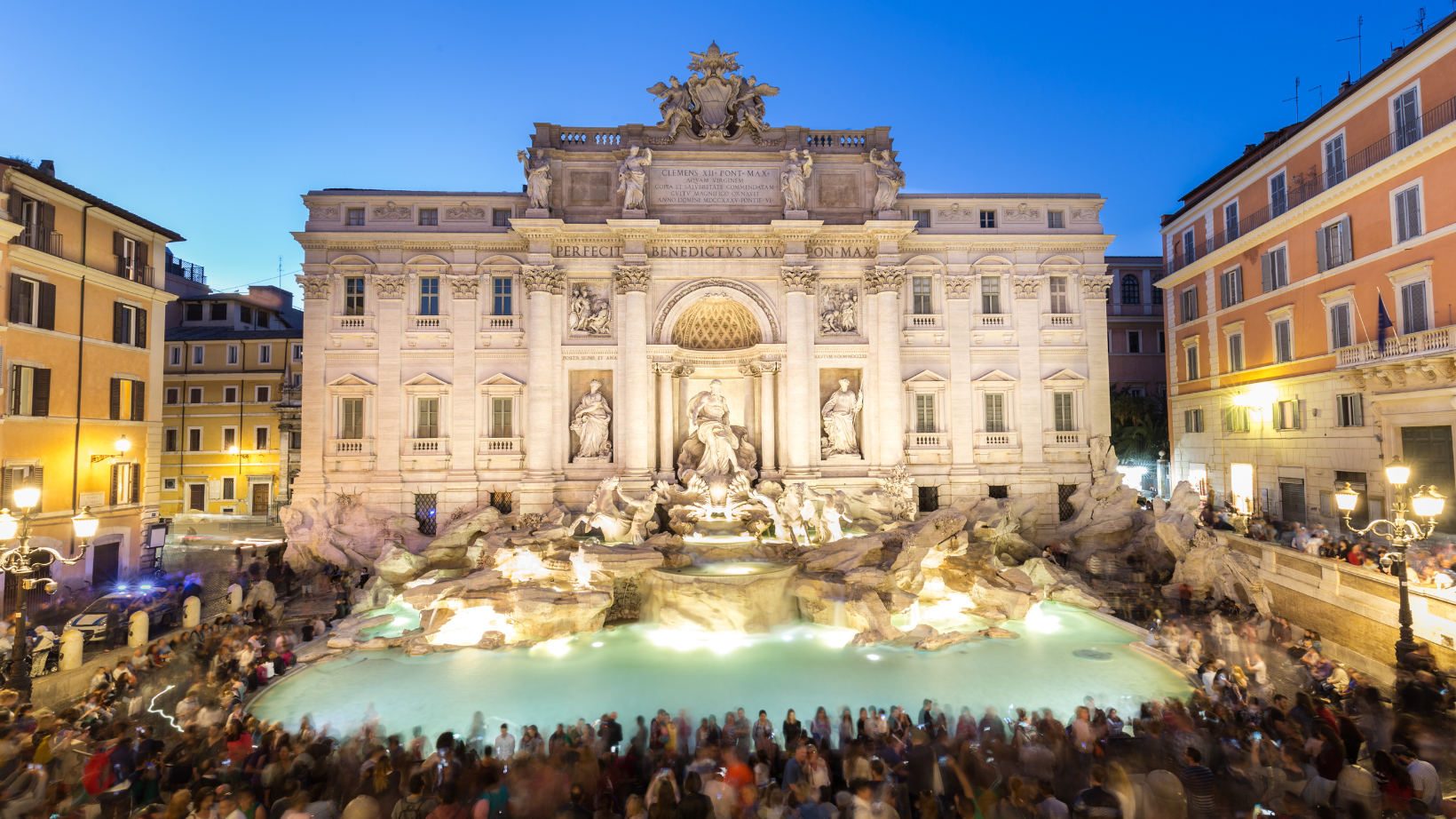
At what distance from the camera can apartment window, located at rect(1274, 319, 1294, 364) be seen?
2317 centimetres

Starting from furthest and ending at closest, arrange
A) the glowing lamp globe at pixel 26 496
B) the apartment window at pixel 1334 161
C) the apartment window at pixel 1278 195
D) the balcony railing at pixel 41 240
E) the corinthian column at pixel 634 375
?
1. the corinthian column at pixel 634 375
2. the apartment window at pixel 1278 195
3. the apartment window at pixel 1334 161
4. the balcony railing at pixel 41 240
5. the glowing lamp globe at pixel 26 496

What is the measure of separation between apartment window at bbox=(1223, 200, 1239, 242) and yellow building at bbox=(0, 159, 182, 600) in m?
40.8

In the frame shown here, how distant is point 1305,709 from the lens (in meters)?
8.62

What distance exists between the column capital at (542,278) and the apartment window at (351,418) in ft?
25.9

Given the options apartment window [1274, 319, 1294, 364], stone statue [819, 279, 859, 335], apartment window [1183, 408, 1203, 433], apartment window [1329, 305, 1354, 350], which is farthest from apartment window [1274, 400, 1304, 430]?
stone statue [819, 279, 859, 335]

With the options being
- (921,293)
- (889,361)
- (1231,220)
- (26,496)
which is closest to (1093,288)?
(1231,220)

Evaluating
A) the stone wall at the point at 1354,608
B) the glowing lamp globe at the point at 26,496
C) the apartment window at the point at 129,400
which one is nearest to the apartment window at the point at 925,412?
the stone wall at the point at 1354,608

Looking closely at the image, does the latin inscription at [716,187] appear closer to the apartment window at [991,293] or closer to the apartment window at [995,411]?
the apartment window at [991,293]

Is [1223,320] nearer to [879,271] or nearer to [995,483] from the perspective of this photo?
[995,483]

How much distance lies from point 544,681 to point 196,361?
113 feet

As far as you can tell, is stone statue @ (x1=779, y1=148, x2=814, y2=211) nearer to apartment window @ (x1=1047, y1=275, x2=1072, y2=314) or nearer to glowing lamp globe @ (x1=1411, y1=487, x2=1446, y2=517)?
apartment window @ (x1=1047, y1=275, x2=1072, y2=314)

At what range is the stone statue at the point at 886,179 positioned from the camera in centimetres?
2455

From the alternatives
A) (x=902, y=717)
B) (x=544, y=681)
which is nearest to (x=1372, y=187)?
(x=902, y=717)

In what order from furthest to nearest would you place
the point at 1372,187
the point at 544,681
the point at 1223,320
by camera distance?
the point at 1223,320 < the point at 1372,187 < the point at 544,681
